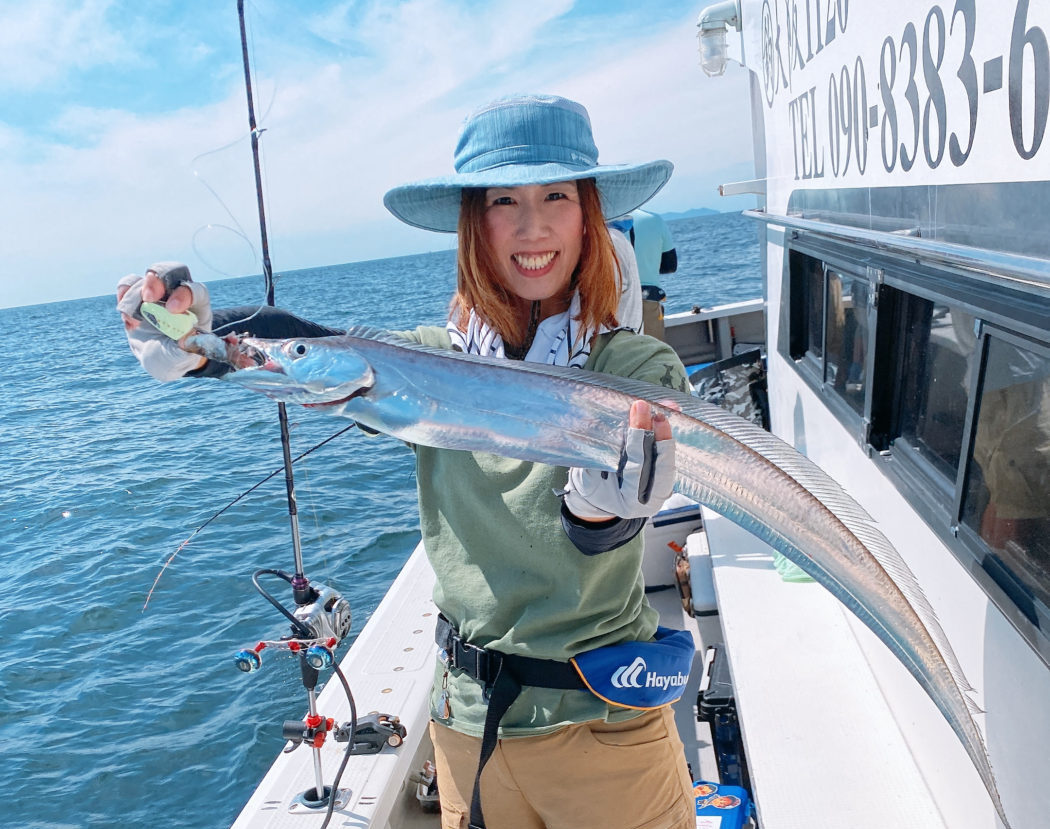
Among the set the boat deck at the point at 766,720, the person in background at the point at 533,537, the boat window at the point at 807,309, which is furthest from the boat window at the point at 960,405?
the person in background at the point at 533,537

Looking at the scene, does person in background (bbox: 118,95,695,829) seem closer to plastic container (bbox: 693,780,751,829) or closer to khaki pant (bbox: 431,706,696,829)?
khaki pant (bbox: 431,706,696,829)

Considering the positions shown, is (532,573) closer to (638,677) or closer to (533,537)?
(533,537)

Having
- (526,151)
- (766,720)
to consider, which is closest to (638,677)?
(526,151)

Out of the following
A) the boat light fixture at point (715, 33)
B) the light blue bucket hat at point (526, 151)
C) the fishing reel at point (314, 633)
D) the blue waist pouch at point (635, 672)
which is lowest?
the fishing reel at point (314, 633)

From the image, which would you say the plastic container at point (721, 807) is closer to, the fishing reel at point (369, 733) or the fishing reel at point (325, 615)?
the fishing reel at point (369, 733)

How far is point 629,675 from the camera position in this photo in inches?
73.5

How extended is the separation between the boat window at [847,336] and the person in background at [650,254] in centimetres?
336

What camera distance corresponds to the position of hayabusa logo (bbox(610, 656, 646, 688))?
1852 mm

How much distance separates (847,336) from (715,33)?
10.6ft

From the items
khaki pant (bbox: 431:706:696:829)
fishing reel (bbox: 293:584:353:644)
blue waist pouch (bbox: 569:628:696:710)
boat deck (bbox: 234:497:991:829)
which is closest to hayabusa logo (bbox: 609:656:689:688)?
blue waist pouch (bbox: 569:628:696:710)

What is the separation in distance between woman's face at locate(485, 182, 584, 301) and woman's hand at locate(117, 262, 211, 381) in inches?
30.5

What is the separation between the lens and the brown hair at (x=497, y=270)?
2061 mm

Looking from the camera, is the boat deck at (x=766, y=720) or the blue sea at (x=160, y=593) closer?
the boat deck at (x=766, y=720)

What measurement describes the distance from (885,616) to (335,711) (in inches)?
110
